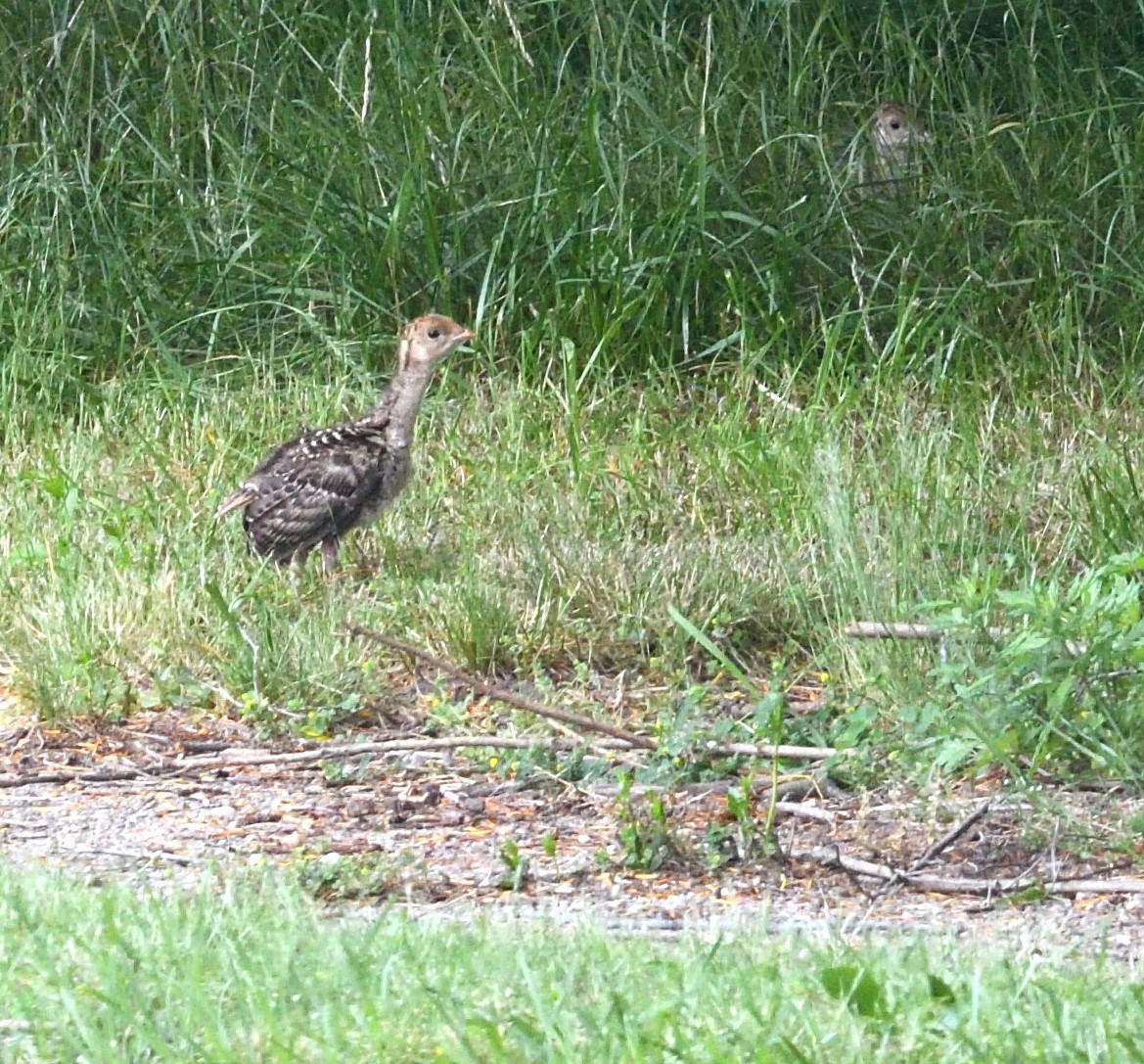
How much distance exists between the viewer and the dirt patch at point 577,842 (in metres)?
5.18

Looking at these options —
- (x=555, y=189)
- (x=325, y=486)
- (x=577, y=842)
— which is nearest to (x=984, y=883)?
(x=577, y=842)

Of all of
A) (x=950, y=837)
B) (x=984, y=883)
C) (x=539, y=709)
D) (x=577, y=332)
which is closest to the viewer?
(x=984, y=883)

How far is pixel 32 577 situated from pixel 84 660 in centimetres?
93

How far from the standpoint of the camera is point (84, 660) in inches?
280

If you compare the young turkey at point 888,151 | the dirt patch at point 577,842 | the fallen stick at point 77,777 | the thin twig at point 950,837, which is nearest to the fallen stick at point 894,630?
the dirt patch at point 577,842

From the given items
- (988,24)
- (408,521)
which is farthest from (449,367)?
(988,24)

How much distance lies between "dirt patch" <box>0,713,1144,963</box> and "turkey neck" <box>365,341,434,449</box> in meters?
2.17

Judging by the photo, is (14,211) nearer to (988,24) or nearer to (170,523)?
(170,523)

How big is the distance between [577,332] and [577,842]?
4.68 meters

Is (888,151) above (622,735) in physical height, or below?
above

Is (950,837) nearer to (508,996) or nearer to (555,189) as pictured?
(508,996)

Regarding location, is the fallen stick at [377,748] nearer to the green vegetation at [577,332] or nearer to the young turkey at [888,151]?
the green vegetation at [577,332]

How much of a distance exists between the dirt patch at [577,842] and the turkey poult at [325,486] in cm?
150

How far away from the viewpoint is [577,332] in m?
10.2
